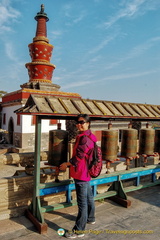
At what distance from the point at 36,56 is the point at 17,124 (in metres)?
7.97

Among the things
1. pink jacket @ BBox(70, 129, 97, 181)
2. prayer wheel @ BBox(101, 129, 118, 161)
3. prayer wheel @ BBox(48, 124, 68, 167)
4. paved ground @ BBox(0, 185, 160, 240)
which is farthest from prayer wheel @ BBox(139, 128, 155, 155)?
pink jacket @ BBox(70, 129, 97, 181)

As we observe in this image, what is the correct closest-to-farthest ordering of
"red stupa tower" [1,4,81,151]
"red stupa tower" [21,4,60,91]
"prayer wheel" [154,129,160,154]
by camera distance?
"prayer wheel" [154,129,160,154], "red stupa tower" [1,4,81,151], "red stupa tower" [21,4,60,91]

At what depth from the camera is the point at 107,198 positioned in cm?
522

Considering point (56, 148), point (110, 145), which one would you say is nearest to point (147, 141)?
point (110, 145)

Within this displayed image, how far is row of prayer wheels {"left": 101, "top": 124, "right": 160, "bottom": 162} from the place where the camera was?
4.84 meters

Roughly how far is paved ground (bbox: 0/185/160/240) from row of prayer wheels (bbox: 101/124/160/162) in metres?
1.19

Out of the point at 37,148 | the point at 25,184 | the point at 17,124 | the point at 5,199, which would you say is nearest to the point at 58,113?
the point at 37,148

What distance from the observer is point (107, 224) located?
3900mm

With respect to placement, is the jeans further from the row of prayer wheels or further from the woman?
the row of prayer wheels

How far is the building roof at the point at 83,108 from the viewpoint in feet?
12.1

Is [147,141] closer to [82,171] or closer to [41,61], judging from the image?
[82,171]

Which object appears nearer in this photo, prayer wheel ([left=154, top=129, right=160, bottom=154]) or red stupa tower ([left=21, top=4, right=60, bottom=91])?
prayer wheel ([left=154, top=129, right=160, bottom=154])

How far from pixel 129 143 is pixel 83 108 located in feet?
5.76

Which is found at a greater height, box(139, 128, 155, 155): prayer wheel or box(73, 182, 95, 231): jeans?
box(139, 128, 155, 155): prayer wheel
